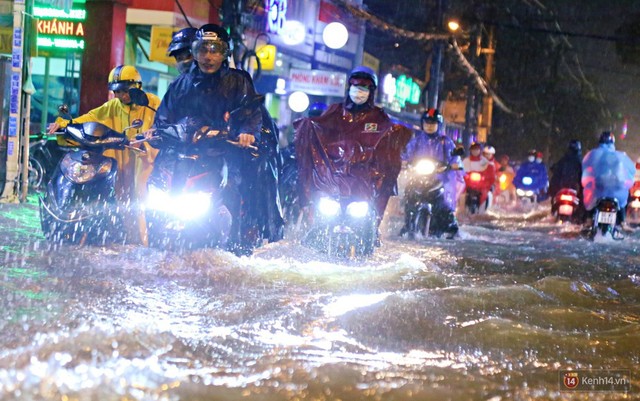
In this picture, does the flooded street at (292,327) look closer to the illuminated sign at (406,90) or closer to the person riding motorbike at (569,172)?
the person riding motorbike at (569,172)

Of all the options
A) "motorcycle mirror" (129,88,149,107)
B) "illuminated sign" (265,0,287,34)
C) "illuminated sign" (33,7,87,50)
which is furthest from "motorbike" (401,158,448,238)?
"illuminated sign" (265,0,287,34)

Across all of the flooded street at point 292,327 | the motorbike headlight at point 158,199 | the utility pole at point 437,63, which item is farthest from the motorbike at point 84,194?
the utility pole at point 437,63

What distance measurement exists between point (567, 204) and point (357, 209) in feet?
23.3

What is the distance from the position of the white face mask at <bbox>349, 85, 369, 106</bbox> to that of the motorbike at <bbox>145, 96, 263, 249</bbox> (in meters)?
1.81

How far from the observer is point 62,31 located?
728 inches

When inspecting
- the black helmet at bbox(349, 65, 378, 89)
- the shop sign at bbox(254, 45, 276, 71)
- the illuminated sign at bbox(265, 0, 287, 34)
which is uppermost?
the illuminated sign at bbox(265, 0, 287, 34)

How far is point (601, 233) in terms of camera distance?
485 inches

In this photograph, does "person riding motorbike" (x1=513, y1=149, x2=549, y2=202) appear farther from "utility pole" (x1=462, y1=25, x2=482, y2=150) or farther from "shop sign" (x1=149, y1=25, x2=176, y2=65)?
"shop sign" (x1=149, y1=25, x2=176, y2=65)

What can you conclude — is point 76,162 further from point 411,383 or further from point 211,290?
point 411,383

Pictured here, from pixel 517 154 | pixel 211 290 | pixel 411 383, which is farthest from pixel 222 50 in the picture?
pixel 517 154

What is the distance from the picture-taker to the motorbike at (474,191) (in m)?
18.2

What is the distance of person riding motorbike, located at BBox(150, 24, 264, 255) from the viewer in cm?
694

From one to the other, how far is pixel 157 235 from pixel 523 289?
117 inches

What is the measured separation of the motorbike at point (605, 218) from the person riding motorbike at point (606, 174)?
0.35ft
